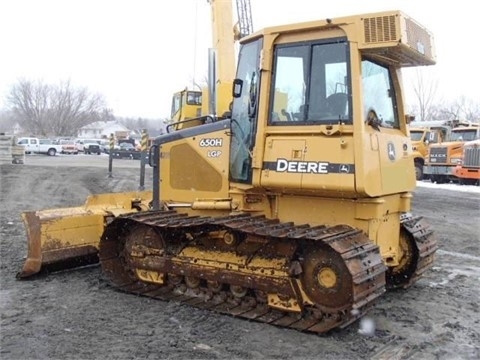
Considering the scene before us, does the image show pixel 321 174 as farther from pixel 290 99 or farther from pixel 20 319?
pixel 20 319

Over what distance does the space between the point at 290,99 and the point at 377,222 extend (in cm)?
153

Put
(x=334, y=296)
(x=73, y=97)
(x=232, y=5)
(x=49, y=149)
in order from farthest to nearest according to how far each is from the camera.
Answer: (x=73, y=97) < (x=49, y=149) < (x=232, y=5) < (x=334, y=296)

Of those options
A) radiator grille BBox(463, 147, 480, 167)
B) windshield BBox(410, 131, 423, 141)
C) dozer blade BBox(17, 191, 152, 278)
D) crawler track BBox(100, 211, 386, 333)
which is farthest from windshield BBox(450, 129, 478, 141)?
crawler track BBox(100, 211, 386, 333)

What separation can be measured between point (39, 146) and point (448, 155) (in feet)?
112

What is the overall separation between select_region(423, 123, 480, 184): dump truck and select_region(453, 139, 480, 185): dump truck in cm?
39

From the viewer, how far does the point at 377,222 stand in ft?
18.4

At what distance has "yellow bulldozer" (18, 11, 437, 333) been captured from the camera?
16.8 ft

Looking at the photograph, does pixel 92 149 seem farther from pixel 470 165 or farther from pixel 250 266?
pixel 250 266

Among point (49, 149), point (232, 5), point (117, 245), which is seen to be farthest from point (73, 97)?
point (117, 245)

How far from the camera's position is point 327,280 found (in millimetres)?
5031

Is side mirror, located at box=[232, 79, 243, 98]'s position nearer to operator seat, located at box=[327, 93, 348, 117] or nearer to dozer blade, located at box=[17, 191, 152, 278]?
operator seat, located at box=[327, 93, 348, 117]

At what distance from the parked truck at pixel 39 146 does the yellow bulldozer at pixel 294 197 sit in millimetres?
41631

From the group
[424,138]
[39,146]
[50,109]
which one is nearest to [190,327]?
[424,138]

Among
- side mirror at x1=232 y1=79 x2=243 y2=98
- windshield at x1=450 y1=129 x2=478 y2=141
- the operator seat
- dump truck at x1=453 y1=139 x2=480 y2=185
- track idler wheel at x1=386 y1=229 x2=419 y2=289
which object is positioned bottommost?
track idler wheel at x1=386 y1=229 x2=419 y2=289
